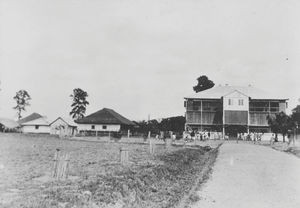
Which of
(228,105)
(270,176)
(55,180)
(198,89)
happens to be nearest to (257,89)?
(228,105)

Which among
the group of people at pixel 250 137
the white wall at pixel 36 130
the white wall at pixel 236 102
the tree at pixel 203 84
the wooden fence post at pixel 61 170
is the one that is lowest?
the wooden fence post at pixel 61 170

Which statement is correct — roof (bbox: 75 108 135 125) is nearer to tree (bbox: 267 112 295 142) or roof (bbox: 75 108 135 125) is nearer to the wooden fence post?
tree (bbox: 267 112 295 142)

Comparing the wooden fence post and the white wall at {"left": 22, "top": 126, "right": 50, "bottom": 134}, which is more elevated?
the white wall at {"left": 22, "top": 126, "right": 50, "bottom": 134}

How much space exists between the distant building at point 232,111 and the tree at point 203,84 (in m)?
24.9

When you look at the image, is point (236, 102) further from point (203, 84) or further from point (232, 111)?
point (203, 84)

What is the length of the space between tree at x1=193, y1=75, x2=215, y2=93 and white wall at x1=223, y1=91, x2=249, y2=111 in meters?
29.0

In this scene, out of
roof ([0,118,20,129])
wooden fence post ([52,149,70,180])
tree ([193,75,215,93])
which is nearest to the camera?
wooden fence post ([52,149,70,180])

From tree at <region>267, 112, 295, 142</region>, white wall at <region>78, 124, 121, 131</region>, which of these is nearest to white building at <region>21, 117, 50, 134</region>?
white wall at <region>78, 124, 121, 131</region>

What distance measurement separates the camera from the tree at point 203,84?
8850cm

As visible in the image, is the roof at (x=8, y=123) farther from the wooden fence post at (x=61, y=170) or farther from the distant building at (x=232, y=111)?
the wooden fence post at (x=61, y=170)

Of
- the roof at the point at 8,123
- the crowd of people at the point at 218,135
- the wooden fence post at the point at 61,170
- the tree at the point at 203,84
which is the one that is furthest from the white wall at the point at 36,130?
the wooden fence post at the point at 61,170

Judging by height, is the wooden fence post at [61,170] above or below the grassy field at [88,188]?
above

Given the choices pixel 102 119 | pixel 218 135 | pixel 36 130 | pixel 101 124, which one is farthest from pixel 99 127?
pixel 36 130

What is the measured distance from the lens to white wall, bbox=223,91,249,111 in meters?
59.1
